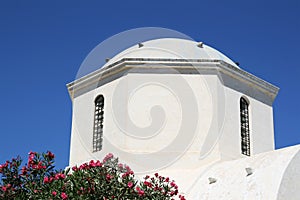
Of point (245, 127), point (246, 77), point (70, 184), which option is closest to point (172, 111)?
point (245, 127)

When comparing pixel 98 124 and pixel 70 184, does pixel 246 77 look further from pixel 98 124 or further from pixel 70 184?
pixel 70 184

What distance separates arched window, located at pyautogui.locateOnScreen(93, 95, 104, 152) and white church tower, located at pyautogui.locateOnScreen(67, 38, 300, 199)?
0.03 meters

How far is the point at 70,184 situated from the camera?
26.0 feet

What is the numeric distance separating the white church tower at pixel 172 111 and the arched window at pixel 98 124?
0.09 feet

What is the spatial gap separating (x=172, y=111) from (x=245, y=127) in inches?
82.4

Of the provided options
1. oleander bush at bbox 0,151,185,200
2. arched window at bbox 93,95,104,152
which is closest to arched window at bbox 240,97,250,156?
arched window at bbox 93,95,104,152

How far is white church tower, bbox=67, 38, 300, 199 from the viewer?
41.7 ft

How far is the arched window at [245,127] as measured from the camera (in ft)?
44.0

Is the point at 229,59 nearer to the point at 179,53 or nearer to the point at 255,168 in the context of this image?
the point at 179,53

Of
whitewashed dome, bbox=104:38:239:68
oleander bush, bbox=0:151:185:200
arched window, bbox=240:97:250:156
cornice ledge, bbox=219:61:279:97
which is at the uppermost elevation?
whitewashed dome, bbox=104:38:239:68

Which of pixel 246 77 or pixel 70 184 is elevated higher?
pixel 246 77

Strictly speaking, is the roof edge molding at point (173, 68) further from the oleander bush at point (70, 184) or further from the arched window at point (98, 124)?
the oleander bush at point (70, 184)

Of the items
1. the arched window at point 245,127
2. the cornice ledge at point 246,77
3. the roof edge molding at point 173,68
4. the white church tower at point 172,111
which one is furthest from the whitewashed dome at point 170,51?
the arched window at point 245,127

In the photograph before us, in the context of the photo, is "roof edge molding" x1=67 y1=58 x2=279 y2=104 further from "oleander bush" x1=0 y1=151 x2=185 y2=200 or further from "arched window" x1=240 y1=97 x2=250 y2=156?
"oleander bush" x1=0 y1=151 x2=185 y2=200
